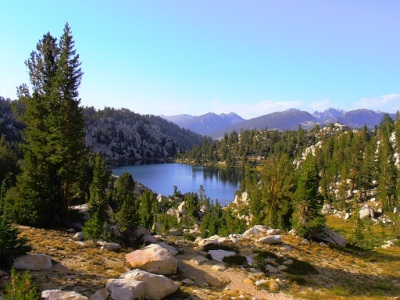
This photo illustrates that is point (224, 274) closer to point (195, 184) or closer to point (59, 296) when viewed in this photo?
point (59, 296)

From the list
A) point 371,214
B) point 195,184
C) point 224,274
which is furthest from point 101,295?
point 195,184

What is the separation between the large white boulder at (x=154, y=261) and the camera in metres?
19.1

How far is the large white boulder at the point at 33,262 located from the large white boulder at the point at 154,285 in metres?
4.36

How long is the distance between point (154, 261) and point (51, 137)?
15.4 metres

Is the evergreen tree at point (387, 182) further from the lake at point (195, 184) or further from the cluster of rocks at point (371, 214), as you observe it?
the lake at point (195, 184)

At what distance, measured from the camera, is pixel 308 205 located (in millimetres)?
31422

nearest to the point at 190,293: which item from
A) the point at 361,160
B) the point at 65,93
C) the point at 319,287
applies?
the point at 319,287

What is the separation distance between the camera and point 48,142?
93.8ft

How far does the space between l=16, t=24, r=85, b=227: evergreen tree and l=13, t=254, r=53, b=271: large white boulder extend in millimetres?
9501

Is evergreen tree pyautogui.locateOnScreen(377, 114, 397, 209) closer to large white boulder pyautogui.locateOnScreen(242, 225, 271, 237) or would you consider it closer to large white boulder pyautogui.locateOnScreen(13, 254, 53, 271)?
large white boulder pyautogui.locateOnScreen(242, 225, 271, 237)

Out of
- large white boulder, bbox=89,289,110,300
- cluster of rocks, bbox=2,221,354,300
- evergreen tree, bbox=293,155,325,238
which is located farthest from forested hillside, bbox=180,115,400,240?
large white boulder, bbox=89,289,110,300

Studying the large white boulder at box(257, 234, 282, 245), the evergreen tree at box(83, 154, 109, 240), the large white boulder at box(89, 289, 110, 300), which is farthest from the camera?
the large white boulder at box(257, 234, 282, 245)

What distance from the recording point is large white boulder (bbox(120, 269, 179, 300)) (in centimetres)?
1600

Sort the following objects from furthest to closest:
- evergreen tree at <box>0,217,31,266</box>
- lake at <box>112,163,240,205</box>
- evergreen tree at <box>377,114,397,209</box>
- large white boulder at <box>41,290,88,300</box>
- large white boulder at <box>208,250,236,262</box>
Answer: lake at <box>112,163,240,205</box>, evergreen tree at <box>377,114,397,209</box>, large white boulder at <box>208,250,236,262</box>, evergreen tree at <box>0,217,31,266</box>, large white boulder at <box>41,290,88,300</box>
